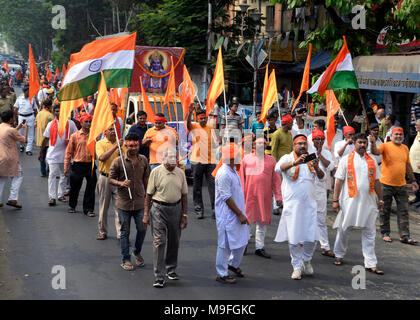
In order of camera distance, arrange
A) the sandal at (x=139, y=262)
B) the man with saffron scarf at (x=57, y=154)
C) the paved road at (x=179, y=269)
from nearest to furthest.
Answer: the paved road at (x=179, y=269) → the sandal at (x=139, y=262) → the man with saffron scarf at (x=57, y=154)

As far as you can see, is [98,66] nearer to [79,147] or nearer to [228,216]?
[79,147]

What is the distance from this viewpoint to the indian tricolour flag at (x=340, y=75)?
10086 millimetres

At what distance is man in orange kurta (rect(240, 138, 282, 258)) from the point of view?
7.93 m

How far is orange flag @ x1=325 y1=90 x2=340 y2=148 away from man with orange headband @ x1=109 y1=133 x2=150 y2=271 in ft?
12.5

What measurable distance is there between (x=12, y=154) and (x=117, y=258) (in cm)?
372

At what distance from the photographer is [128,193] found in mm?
7277

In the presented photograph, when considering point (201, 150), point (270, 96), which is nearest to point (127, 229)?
point (201, 150)

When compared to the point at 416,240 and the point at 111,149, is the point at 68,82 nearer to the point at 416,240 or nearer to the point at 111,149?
the point at 111,149

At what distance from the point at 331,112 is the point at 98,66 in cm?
420

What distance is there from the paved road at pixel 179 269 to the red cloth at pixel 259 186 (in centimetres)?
61

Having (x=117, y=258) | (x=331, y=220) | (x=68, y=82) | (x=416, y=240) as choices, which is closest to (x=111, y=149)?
(x=68, y=82)

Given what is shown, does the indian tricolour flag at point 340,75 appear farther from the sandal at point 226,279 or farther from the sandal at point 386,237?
the sandal at point 226,279

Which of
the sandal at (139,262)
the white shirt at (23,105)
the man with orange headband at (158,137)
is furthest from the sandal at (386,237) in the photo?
the white shirt at (23,105)

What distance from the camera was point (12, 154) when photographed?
1031 cm
